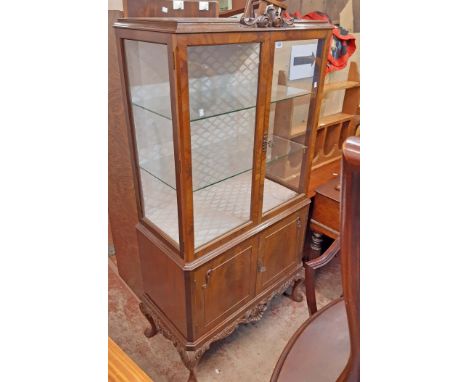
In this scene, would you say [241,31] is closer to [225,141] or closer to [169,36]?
[169,36]

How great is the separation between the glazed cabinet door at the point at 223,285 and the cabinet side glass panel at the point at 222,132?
0.12 metres

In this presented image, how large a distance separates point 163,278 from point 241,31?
40.0 inches

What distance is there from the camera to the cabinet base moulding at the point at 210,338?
155cm

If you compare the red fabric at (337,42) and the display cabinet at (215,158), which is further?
the red fabric at (337,42)

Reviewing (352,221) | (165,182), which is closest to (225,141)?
(165,182)

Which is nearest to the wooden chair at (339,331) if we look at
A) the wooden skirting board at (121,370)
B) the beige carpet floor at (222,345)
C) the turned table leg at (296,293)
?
the wooden skirting board at (121,370)

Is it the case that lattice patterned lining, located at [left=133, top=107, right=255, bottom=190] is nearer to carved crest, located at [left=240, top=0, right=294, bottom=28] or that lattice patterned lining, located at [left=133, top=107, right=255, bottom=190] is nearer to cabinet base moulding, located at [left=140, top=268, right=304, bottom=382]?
carved crest, located at [left=240, top=0, right=294, bottom=28]

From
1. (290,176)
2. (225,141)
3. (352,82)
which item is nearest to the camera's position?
(225,141)

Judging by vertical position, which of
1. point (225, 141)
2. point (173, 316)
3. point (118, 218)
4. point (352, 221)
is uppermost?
point (352, 221)

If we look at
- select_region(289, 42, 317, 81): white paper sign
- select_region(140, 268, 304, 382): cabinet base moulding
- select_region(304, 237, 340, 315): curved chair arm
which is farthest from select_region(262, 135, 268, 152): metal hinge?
select_region(140, 268, 304, 382): cabinet base moulding

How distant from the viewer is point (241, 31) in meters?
1.10

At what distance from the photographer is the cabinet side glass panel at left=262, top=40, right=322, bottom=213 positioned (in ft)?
4.78

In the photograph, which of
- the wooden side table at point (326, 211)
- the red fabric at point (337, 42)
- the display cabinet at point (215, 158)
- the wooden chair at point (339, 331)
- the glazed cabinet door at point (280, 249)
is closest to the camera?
the wooden chair at point (339, 331)

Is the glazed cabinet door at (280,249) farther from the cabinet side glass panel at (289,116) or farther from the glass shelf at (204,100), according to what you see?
the glass shelf at (204,100)
